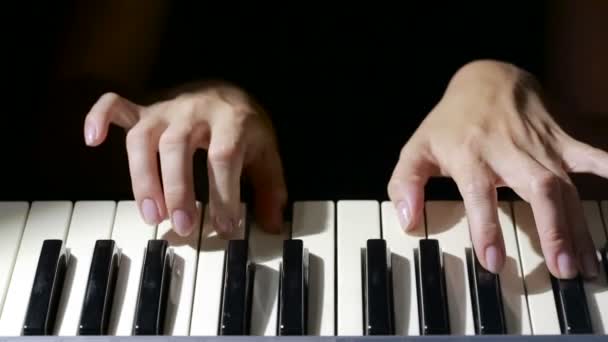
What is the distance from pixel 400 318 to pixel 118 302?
0.26 m

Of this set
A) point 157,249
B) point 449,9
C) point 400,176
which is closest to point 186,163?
point 157,249

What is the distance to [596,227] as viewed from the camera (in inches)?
25.9

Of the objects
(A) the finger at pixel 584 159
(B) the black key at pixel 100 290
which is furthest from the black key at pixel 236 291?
(A) the finger at pixel 584 159

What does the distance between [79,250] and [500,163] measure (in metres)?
0.43

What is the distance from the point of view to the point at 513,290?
61 cm

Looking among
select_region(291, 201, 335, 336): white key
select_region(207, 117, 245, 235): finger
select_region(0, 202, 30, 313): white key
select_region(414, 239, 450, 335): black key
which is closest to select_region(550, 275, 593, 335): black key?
select_region(414, 239, 450, 335): black key

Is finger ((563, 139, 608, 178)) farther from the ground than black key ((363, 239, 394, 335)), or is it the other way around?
finger ((563, 139, 608, 178))

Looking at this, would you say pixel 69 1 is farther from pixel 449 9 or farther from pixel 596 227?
pixel 596 227

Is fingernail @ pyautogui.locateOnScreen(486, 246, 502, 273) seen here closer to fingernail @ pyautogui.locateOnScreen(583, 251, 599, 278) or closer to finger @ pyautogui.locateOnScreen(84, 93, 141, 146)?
fingernail @ pyautogui.locateOnScreen(583, 251, 599, 278)

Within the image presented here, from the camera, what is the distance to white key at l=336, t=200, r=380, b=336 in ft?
1.97

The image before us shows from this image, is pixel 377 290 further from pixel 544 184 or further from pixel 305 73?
pixel 305 73

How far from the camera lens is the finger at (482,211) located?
23.8 inches

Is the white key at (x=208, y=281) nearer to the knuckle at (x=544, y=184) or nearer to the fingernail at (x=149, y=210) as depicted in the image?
the fingernail at (x=149, y=210)

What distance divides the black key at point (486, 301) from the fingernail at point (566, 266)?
0.18 feet
